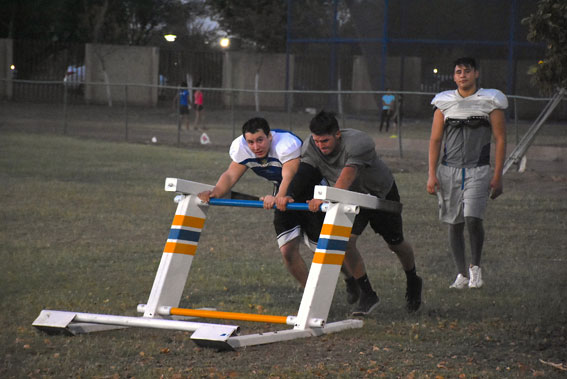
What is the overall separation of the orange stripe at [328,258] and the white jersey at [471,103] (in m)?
1.98

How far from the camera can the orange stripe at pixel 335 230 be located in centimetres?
614

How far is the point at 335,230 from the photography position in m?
6.17

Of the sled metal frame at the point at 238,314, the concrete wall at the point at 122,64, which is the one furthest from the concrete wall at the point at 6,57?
the sled metal frame at the point at 238,314

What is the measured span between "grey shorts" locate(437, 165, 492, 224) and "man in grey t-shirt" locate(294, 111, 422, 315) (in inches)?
30.6

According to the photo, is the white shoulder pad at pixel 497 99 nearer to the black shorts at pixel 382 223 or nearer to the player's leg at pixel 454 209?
the player's leg at pixel 454 209

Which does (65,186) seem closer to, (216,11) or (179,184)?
(179,184)

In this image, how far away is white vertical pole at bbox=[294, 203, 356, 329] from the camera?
604 centimetres

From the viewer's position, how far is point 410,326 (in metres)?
6.54

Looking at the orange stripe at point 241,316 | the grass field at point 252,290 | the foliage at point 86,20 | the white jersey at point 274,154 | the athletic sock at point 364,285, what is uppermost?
the foliage at point 86,20

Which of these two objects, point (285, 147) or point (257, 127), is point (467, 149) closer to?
point (285, 147)

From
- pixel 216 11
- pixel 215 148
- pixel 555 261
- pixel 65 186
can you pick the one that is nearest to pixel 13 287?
pixel 555 261

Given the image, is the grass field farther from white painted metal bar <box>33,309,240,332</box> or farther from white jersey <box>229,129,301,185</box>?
white jersey <box>229,129,301,185</box>

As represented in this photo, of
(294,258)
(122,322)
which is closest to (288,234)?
(294,258)

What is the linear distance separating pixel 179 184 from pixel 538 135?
12.2 meters
